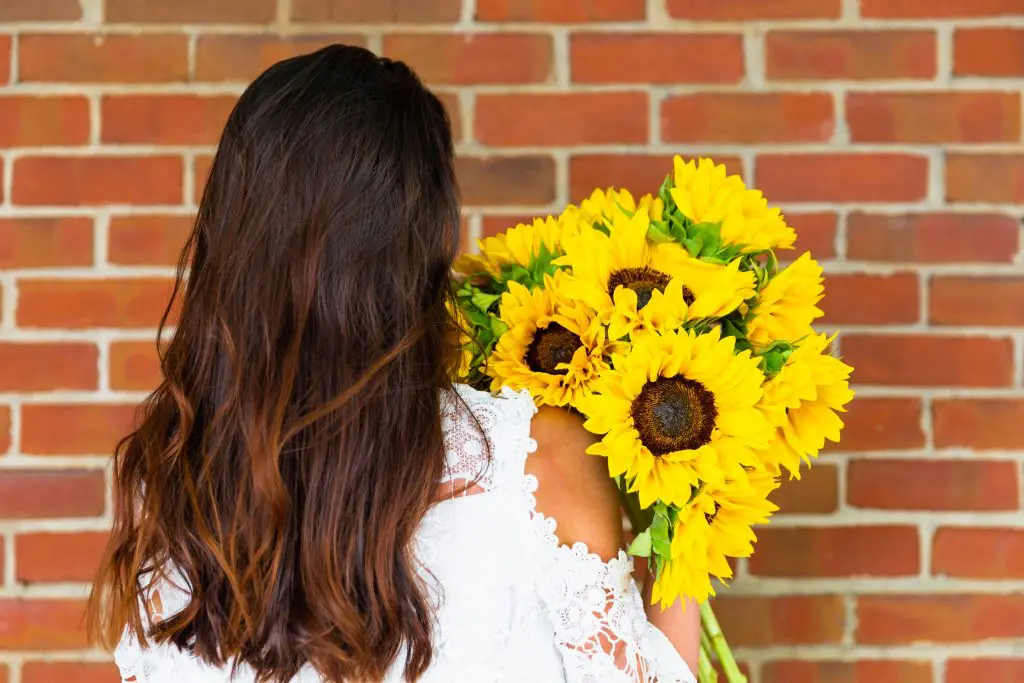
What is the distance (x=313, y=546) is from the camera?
2.69 feet


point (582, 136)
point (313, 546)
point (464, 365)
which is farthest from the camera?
point (582, 136)

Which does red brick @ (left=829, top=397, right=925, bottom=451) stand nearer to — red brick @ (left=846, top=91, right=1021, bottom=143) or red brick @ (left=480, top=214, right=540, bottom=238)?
red brick @ (left=846, top=91, right=1021, bottom=143)

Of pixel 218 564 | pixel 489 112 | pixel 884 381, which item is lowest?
pixel 218 564

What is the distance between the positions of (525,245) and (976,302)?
30.1 inches

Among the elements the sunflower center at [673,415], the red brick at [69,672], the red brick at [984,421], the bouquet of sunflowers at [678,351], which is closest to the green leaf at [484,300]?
the bouquet of sunflowers at [678,351]

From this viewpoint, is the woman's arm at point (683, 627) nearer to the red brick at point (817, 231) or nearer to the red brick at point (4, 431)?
the red brick at point (817, 231)

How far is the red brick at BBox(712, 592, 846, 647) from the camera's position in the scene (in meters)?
1.33

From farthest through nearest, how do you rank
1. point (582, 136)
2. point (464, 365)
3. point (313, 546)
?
point (582, 136) < point (464, 365) < point (313, 546)

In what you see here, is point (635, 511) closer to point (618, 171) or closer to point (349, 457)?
point (349, 457)

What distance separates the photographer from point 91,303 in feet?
4.26

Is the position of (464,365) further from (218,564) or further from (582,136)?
(582,136)

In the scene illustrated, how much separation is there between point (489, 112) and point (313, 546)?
A: 73cm

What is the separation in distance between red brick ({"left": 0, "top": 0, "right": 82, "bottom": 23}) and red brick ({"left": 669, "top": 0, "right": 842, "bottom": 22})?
2.90ft

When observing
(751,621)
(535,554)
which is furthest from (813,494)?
(535,554)
